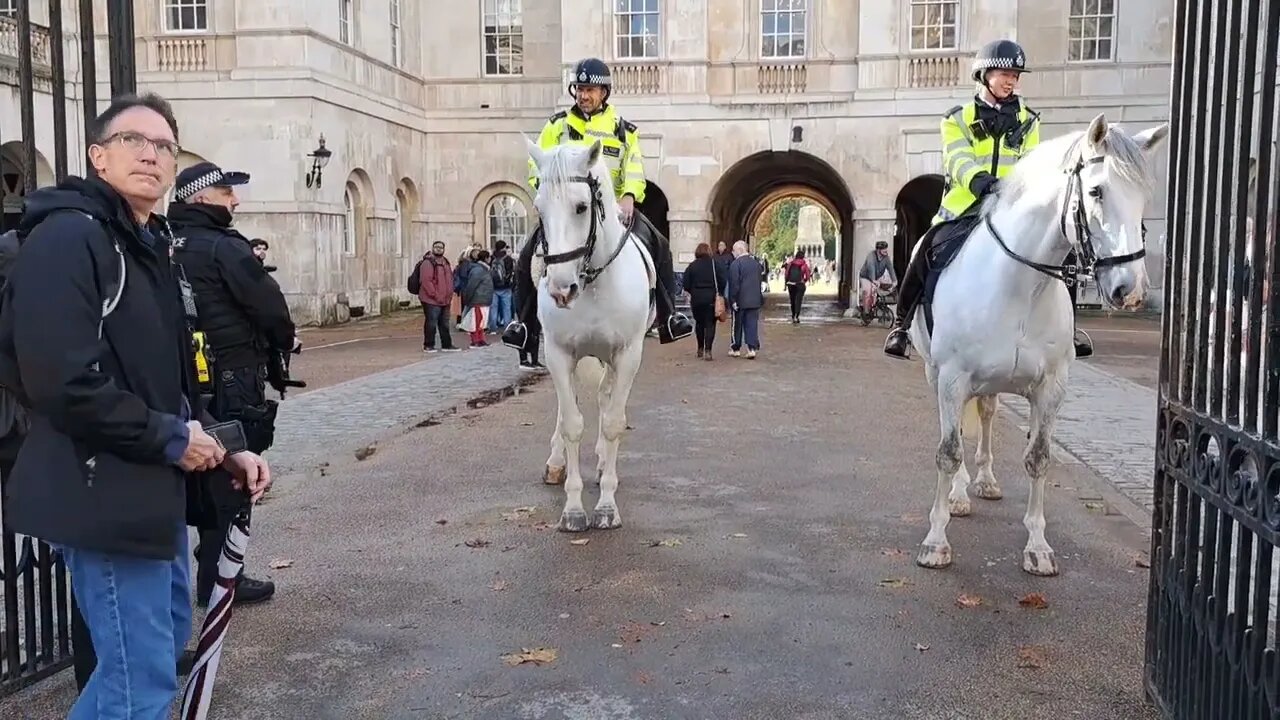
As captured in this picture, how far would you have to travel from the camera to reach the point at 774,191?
3897 centimetres

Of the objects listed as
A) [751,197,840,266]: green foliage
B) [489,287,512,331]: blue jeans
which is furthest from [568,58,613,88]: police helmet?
[751,197,840,266]: green foliage

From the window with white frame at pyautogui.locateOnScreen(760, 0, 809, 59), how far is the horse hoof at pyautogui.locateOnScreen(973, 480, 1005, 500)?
2100cm

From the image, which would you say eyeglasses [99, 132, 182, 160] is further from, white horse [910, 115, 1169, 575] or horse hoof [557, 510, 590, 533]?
horse hoof [557, 510, 590, 533]

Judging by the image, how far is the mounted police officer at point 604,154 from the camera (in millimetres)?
7191

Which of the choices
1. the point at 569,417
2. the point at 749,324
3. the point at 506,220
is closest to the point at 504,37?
the point at 506,220

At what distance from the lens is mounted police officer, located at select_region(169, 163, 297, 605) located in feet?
14.5

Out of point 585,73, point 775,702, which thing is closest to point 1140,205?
point 775,702

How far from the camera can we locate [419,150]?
29.6 metres

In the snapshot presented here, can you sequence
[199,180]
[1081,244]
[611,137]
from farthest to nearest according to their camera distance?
[611,137] < [1081,244] < [199,180]

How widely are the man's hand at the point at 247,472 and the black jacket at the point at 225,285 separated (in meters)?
1.46

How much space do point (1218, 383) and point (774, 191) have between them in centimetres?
3634

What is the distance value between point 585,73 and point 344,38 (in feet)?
69.0

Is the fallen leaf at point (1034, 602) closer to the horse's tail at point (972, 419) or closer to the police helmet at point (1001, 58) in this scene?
the horse's tail at point (972, 419)

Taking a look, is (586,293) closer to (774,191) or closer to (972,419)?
(972,419)
